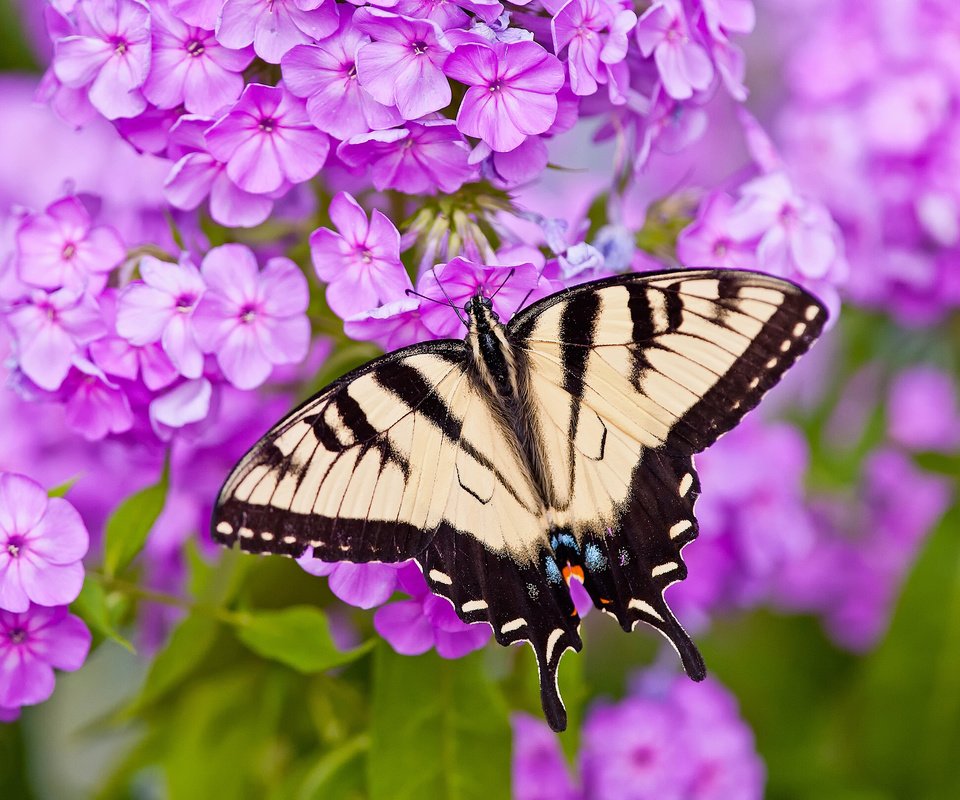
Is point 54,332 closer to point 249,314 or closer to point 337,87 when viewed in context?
point 249,314

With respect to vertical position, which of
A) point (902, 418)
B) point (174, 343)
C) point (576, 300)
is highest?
point (576, 300)

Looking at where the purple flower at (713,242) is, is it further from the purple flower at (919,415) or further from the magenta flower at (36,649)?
the purple flower at (919,415)

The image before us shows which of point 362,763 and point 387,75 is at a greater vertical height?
point 387,75

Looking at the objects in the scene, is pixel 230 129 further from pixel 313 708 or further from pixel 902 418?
pixel 902 418

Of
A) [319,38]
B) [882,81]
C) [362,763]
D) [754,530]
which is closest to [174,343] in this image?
[319,38]

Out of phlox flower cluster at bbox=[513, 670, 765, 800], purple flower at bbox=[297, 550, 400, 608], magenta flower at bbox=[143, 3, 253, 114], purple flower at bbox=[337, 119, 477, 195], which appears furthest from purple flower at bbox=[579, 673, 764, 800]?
magenta flower at bbox=[143, 3, 253, 114]

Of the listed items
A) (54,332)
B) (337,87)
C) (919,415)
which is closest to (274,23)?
(337,87)

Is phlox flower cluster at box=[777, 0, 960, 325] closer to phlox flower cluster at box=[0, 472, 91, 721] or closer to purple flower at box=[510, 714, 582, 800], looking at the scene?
purple flower at box=[510, 714, 582, 800]
